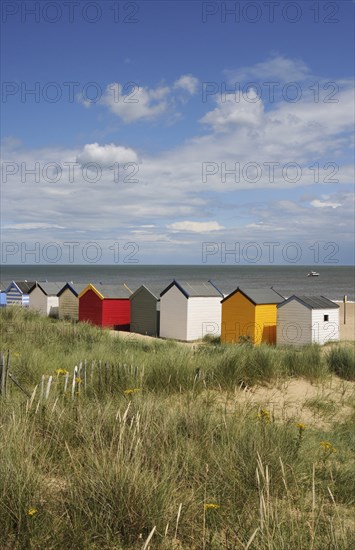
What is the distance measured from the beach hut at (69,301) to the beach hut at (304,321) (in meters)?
11.1

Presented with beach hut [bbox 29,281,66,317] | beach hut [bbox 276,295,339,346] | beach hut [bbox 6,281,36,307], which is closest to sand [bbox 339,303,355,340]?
beach hut [bbox 276,295,339,346]

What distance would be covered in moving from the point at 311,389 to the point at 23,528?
26.9ft

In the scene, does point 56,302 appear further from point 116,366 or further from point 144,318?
point 116,366

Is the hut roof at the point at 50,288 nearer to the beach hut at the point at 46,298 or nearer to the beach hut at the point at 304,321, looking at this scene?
the beach hut at the point at 46,298

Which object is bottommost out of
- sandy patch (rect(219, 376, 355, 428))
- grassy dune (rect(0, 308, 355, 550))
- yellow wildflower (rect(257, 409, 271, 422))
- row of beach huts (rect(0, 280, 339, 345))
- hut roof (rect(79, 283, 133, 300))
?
sandy patch (rect(219, 376, 355, 428))

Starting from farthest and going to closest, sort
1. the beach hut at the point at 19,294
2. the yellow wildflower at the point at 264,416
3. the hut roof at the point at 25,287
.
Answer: the hut roof at the point at 25,287, the beach hut at the point at 19,294, the yellow wildflower at the point at 264,416

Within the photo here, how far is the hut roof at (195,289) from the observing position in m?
23.3

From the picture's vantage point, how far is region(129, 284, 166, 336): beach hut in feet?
82.3

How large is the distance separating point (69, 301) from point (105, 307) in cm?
294

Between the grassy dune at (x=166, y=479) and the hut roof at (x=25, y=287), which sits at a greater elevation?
the hut roof at (x=25, y=287)

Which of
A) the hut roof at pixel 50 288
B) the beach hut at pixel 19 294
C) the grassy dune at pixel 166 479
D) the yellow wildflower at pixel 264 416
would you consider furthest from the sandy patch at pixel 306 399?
the beach hut at pixel 19 294

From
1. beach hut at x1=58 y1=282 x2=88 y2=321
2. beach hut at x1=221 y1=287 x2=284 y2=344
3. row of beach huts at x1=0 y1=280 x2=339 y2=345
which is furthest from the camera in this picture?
beach hut at x1=58 y1=282 x2=88 y2=321

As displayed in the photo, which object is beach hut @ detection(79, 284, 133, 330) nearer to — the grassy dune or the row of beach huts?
the row of beach huts

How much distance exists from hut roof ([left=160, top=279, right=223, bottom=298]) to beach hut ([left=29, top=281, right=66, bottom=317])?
7775 millimetres
